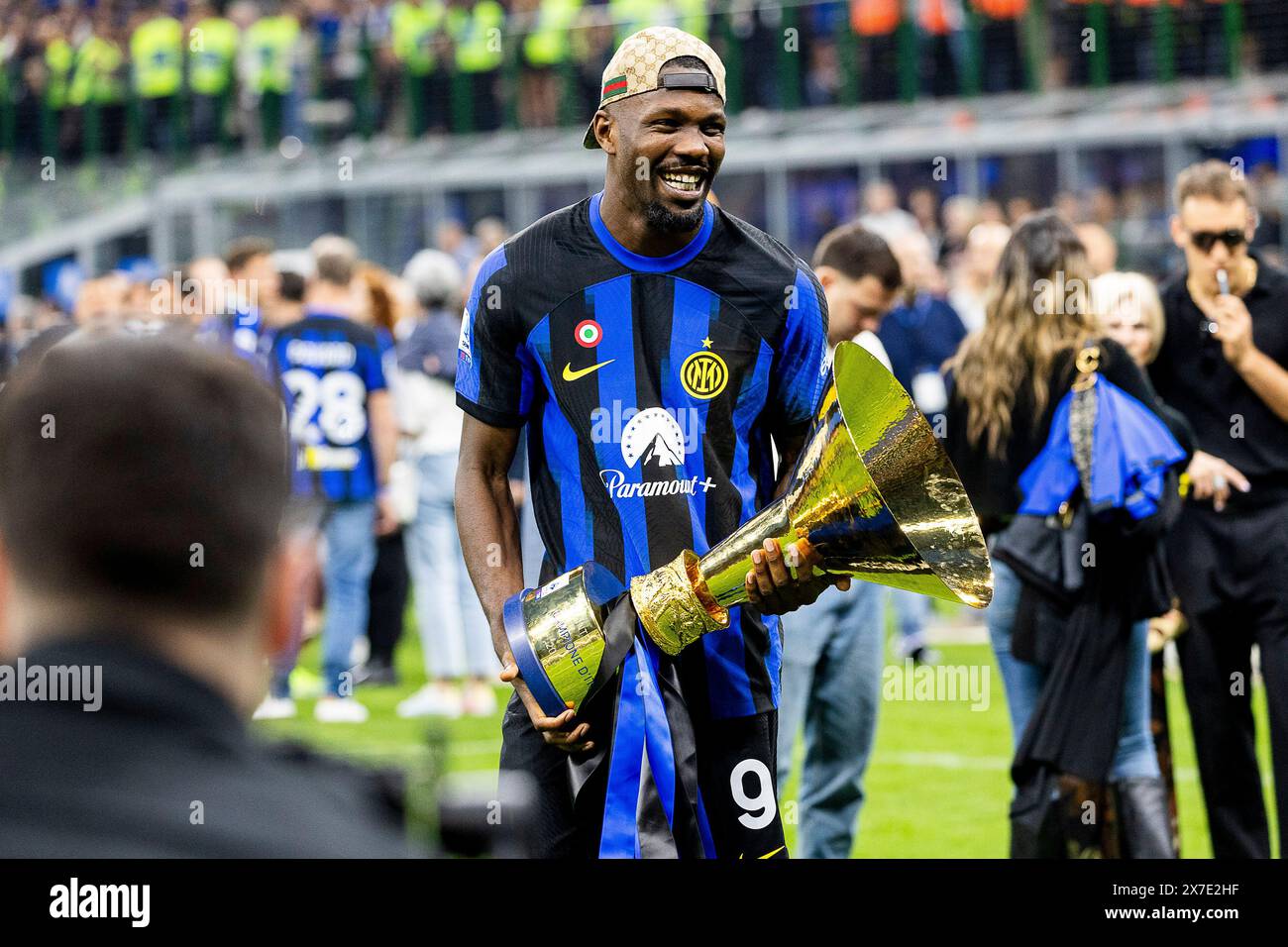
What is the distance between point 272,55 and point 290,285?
1485 cm

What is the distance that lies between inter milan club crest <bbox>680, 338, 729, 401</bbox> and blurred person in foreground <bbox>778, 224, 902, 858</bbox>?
228 centimetres

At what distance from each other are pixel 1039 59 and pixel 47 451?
63.2 ft

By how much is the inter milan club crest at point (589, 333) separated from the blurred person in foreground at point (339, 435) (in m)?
5.53

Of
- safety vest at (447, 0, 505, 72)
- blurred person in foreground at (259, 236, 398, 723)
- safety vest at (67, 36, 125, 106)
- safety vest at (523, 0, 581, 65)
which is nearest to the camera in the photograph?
blurred person in foreground at (259, 236, 398, 723)

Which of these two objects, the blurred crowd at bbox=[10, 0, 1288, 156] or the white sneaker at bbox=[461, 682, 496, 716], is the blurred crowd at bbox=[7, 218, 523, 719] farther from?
the blurred crowd at bbox=[10, 0, 1288, 156]

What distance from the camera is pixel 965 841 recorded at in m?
6.88

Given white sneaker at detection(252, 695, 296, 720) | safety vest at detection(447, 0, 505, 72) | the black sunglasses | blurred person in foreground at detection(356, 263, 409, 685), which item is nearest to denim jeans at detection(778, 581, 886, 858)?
the black sunglasses

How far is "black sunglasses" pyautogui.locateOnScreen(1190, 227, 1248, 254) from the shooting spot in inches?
237

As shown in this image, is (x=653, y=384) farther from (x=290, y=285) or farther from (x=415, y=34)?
(x=415, y=34)

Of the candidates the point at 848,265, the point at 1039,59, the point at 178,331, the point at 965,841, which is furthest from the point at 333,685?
the point at 1039,59

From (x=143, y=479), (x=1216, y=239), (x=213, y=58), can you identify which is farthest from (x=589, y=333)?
(x=213, y=58)

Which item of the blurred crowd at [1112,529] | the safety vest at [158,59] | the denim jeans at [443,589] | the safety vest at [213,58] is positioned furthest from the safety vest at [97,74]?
the blurred crowd at [1112,529]

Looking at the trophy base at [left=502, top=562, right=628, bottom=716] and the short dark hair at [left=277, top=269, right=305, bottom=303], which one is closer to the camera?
the trophy base at [left=502, top=562, right=628, bottom=716]

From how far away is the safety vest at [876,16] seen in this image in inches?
797
